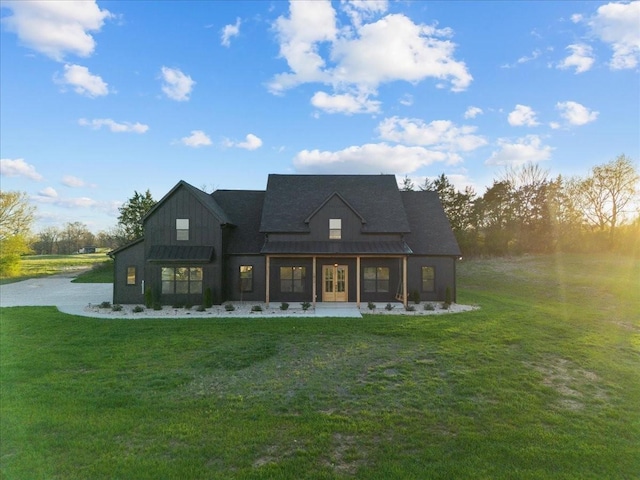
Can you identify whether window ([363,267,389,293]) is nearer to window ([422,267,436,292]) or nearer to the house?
the house

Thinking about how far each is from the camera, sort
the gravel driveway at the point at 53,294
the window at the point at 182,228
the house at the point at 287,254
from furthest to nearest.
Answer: the window at the point at 182,228 < the gravel driveway at the point at 53,294 < the house at the point at 287,254

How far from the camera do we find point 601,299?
22672mm

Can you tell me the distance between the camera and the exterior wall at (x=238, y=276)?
67.3 feet

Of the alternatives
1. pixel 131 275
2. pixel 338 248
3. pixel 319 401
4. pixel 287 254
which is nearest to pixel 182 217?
pixel 131 275

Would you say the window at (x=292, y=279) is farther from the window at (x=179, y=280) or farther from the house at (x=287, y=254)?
the window at (x=179, y=280)

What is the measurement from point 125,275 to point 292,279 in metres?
9.31

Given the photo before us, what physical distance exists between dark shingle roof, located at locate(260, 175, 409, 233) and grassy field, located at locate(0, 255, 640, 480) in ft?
26.1

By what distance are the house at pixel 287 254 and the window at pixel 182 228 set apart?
55mm

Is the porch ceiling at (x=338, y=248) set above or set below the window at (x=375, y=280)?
above

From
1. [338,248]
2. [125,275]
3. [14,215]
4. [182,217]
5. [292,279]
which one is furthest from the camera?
[14,215]

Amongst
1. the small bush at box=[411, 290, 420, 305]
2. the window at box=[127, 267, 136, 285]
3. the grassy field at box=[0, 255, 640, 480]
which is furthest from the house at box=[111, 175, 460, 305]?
the grassy field at box=[0, 255, 640, 480]

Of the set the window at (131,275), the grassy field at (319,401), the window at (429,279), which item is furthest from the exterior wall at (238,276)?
the window at (429,279)

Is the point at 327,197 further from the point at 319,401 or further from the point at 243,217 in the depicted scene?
the point at 319,401

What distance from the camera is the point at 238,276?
2053 centimetres
